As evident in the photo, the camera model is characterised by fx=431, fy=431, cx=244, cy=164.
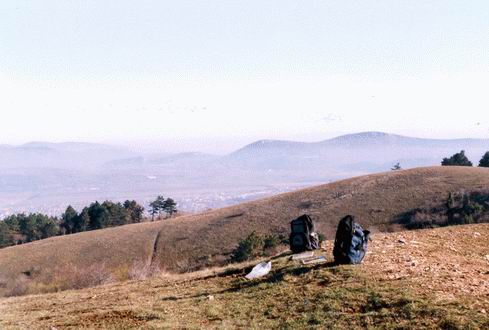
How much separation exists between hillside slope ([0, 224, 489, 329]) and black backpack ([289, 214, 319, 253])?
0.76 m

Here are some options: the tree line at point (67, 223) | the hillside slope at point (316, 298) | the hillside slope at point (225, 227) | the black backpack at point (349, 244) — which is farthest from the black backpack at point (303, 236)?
the tree line at point (67, 223)

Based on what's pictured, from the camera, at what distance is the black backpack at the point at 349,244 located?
15.4 meters

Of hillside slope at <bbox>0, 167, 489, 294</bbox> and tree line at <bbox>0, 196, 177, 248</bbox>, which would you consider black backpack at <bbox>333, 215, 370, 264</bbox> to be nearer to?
hillside slope at <bbox>0, 167, 489, 294</bbox>

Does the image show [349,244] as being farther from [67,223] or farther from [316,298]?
[67,223]

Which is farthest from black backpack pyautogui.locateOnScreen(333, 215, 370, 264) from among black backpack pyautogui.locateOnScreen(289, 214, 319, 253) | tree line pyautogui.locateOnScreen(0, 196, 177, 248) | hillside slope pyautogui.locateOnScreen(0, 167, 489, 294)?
tree line pyautogui.locateOnScreen(0, 196, 177, 248)

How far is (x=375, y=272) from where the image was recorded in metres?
14.2

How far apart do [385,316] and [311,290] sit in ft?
10.4

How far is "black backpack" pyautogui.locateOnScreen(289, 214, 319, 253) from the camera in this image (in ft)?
61.8

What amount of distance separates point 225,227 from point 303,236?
4920 cm

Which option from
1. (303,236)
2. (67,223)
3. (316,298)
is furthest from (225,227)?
(316,298)

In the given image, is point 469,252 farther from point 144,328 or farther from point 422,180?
point 422,180

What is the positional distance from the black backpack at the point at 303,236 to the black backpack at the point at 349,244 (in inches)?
121

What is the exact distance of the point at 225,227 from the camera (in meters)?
67.4

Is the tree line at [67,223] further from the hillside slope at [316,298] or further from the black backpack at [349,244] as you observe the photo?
the black backpack at [349,244]
